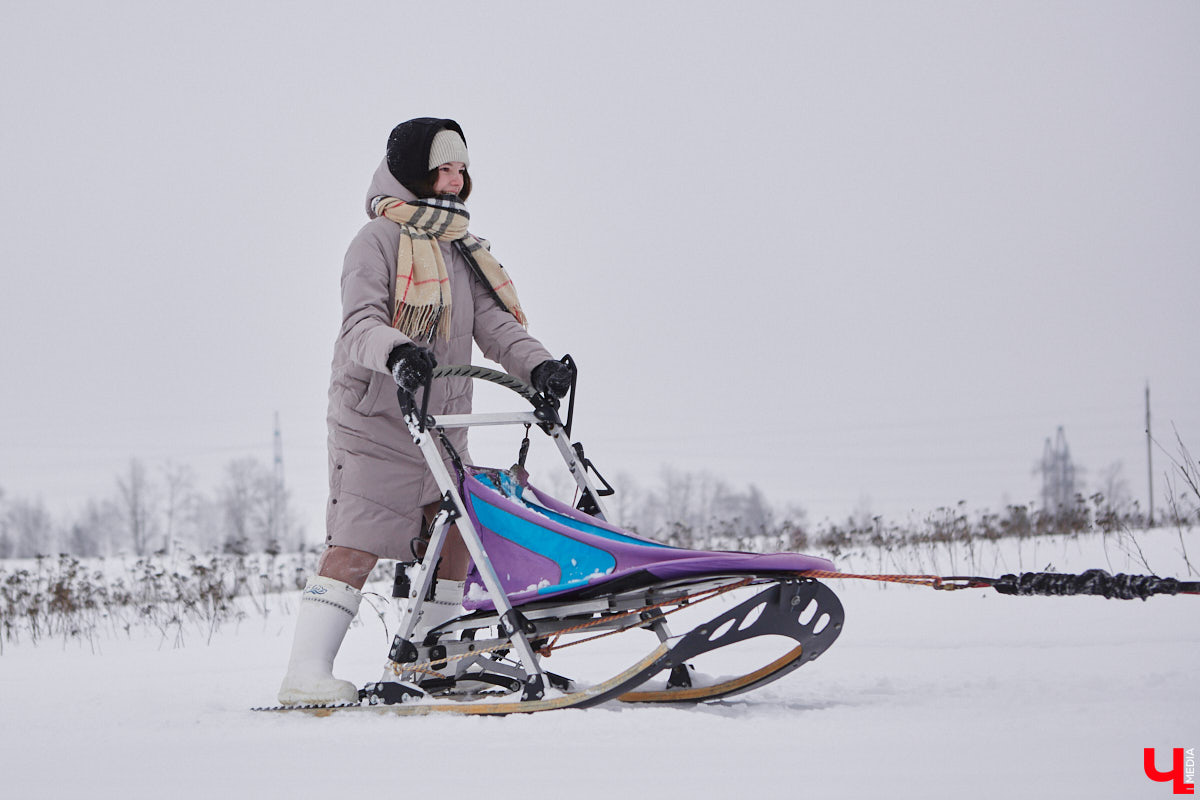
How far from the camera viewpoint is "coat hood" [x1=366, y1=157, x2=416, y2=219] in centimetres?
387

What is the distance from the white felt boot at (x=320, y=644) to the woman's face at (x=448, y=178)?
143 cm

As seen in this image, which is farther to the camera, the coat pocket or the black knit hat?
the black knit hat

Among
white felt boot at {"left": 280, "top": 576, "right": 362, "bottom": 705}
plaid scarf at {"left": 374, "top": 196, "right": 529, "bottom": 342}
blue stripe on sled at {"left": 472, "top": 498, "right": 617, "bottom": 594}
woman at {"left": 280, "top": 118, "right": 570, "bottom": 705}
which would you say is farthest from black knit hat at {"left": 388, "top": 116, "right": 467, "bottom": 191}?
white felt boot at {"left": 280, "top": 576, "right": 362, "bottom": 705}

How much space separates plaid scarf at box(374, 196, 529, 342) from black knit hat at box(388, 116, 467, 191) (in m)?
0.11

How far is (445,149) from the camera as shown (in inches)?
151

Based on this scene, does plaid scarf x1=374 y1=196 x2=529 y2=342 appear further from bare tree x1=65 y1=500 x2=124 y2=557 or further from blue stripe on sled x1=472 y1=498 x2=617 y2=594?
Result: bare tree x1=65 y1=500 x2=124 y2=557

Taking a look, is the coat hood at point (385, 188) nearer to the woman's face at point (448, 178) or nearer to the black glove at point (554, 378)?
the woman's face at point (448, 178)

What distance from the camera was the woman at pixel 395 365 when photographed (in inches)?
135

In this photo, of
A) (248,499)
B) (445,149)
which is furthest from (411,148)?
(248,499)

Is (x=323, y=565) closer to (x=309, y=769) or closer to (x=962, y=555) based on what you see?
(x=309, y=769)

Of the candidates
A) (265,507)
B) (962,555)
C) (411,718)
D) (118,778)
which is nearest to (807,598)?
(411,718)

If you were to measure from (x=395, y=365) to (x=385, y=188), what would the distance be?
0.97 metres

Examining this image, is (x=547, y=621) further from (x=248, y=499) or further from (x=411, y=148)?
(x=248, y=499)

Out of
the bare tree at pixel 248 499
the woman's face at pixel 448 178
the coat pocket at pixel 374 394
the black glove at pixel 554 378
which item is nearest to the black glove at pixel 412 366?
the coat pocket at pixel 374 394
